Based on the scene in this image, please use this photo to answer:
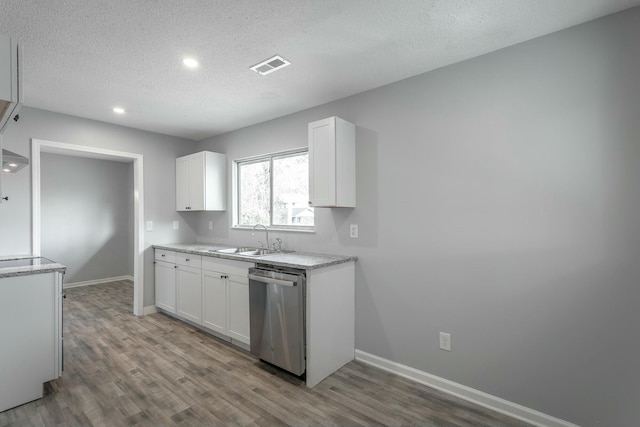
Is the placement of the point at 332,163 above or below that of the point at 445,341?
above

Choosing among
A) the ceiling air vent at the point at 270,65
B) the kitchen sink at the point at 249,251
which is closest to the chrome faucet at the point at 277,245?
the kitchen sink at the point at 249,251

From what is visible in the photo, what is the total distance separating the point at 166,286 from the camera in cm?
405

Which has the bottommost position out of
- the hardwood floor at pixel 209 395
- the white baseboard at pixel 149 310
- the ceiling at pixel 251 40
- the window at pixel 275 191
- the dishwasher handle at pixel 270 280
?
the hardwood floor at pixel 209 395

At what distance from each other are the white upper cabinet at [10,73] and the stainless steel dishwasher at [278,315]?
6.29 feet

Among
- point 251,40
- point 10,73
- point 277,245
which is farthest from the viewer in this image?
point 277,245

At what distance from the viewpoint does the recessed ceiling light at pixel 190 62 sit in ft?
7.69

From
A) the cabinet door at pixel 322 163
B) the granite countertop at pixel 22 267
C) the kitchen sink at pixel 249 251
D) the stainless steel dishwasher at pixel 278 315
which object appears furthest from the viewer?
the kitchen sink at pixel 249 251

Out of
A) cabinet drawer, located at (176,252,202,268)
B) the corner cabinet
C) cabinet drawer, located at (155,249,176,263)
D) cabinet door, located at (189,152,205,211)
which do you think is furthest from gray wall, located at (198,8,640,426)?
cabinet drawer, located at (155,249,176,263)

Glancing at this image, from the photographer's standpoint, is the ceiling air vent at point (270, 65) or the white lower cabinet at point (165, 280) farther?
the white lower cabinet at point (165, 280)

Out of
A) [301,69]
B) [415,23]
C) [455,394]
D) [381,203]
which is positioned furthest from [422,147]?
[455,394]

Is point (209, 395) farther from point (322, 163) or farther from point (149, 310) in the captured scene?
point (149, 310)

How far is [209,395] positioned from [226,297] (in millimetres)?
1032

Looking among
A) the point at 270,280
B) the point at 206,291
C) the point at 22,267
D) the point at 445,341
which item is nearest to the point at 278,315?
the point at 270,280

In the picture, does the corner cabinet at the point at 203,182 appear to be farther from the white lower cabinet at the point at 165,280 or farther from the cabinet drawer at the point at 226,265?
the cabinet drawer at the point at 226,265
